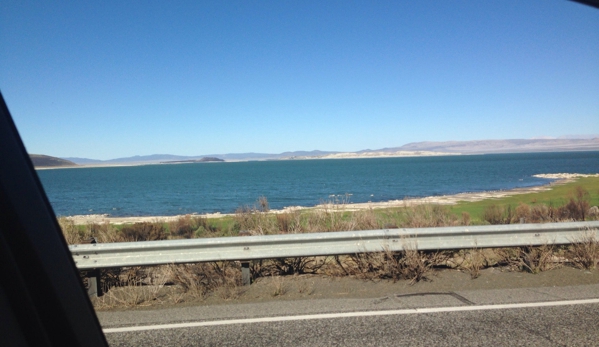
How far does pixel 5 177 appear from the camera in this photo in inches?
71.6

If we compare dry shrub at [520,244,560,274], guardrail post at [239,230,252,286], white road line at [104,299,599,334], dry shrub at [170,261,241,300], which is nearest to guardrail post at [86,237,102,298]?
dry shrub at [170,261,241,300]

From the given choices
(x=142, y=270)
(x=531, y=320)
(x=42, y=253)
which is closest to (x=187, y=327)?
(x=142, y=270)

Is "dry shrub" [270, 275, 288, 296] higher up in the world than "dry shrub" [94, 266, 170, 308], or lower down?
lower down

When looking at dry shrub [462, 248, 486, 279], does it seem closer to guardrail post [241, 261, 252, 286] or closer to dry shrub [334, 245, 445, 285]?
dry shrub [334, 245, 445, 285]

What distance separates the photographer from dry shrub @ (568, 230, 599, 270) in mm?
7176

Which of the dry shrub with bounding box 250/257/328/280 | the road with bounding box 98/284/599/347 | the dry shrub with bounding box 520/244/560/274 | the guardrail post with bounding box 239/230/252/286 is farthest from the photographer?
the dry shrub with bounding box 250/257/328/280

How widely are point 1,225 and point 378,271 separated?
19.3 feet

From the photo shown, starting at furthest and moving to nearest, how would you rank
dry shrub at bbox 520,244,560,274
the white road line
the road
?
1. dry shrub at bbox 520,244,560,274
2. the white road line
3. the road

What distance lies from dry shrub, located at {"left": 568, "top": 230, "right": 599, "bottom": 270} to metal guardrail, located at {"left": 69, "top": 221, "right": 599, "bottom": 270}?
0.27 feet

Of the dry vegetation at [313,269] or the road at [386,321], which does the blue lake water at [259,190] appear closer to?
the dry vegetation at [313,269]

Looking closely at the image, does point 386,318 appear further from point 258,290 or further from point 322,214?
point 322,214

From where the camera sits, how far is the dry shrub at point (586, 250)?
7176mm

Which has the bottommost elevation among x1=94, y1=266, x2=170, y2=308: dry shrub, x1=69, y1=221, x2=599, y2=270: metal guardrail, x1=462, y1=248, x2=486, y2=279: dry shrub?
x1=462, y1=248, x2=486, y2=279: dry shrub

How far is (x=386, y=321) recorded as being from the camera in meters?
5.07
